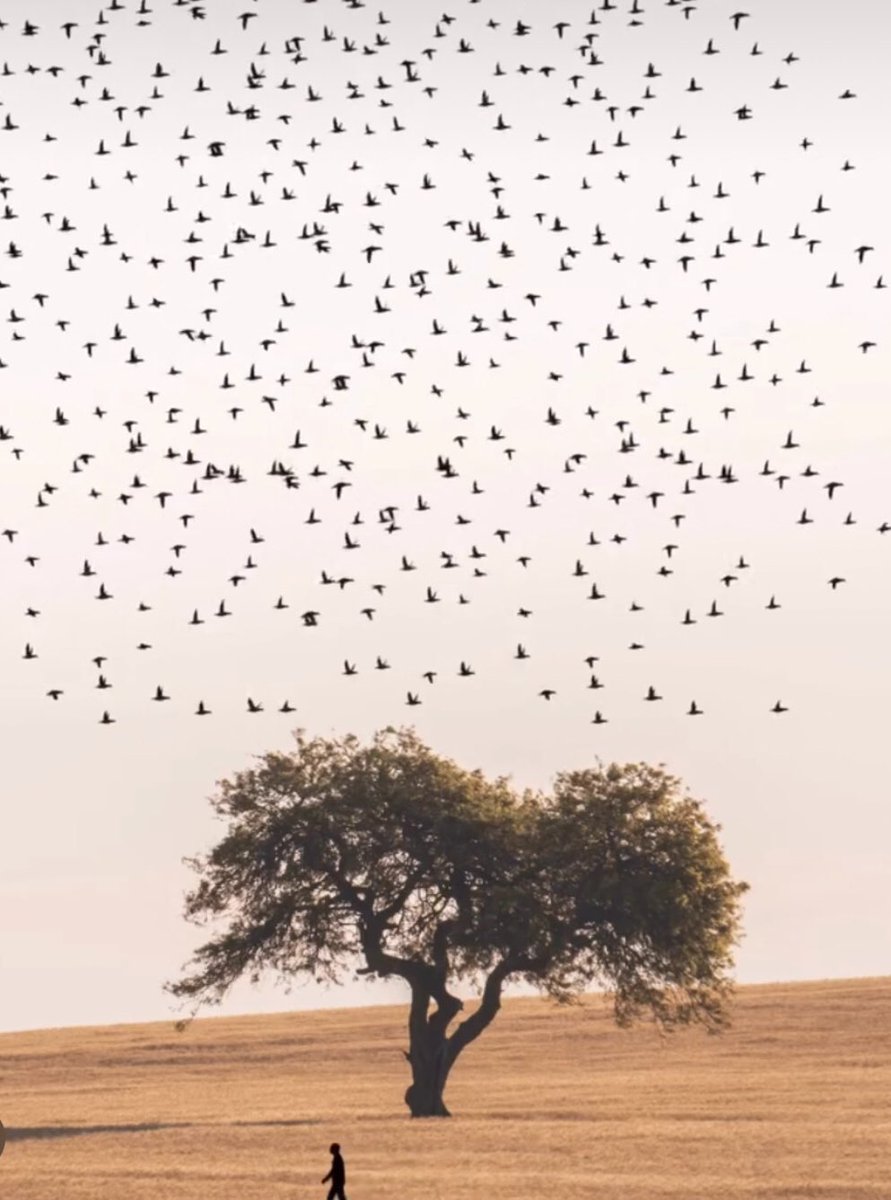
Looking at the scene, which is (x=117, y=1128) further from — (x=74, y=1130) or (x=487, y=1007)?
(x=487, y=1007)

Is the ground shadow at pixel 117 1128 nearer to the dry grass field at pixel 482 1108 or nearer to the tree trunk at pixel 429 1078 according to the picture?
the dry grass field at pixel 482 1108

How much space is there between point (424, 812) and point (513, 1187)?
27.7 m

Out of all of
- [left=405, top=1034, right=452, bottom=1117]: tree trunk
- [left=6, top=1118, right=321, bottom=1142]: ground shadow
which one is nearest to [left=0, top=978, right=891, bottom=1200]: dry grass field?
[left=6, top=1118, right=321, bottom=1142]: ground shadow

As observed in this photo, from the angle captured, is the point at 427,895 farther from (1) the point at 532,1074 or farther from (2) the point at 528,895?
(1) the point at 532,1074

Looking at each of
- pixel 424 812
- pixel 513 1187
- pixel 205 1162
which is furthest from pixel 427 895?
pixel 513 1187

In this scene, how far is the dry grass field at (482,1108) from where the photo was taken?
59625 mm

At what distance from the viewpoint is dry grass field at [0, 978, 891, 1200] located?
59625 mm

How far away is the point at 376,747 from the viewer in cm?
8656

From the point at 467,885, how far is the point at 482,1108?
261 inches

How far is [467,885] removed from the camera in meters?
85.0

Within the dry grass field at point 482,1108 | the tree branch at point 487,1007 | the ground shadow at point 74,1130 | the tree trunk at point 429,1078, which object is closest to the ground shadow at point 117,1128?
the ground shadow at point 74,1130

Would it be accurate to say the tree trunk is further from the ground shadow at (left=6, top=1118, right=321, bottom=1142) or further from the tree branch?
the ground shadow at (left=6, top=1118, right=321, bottom=1142)

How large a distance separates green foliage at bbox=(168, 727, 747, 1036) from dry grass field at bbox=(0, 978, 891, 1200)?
2.93 meters

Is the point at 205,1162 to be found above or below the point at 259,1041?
below
